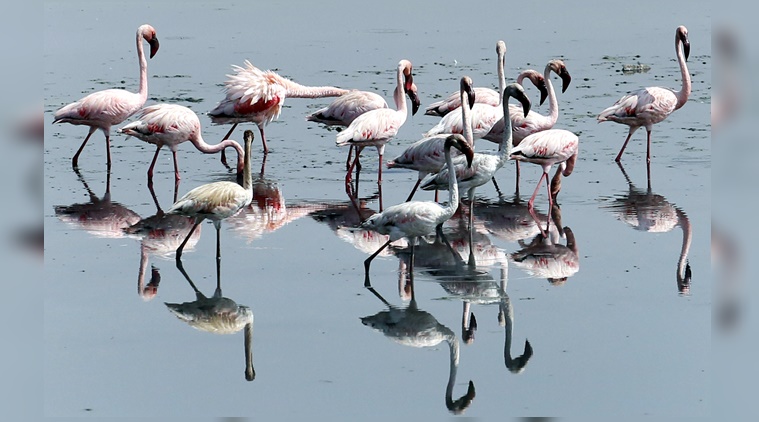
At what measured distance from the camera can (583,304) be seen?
8.09 m

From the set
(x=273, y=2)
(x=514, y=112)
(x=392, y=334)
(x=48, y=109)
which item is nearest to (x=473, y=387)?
(x=392, y=334)

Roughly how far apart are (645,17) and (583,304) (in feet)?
63.2

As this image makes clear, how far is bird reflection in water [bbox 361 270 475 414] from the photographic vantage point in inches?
283

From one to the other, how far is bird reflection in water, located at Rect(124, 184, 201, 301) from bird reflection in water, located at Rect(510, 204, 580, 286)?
2.86 m

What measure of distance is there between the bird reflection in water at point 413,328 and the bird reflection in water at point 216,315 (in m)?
0.82

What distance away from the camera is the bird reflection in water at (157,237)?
8.65 meters

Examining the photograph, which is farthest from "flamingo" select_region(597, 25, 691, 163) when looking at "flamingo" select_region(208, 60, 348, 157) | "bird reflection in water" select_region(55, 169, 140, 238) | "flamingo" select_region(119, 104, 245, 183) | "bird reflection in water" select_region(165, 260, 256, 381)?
"bird reflection in water" select_region(165, 260, 256, 381)

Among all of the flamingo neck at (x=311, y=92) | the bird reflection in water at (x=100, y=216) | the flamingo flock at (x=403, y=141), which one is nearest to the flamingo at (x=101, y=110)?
the flamingo flock at (x=403, y=141)

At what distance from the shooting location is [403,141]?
1447cm

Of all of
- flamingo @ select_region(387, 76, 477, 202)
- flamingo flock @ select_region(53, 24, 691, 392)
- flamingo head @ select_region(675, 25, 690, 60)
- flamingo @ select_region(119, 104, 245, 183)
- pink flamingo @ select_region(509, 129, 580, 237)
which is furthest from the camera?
flamingo head @ select_region(675, 25, 690, 60)

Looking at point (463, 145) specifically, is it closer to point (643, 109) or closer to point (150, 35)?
point (643, 109)

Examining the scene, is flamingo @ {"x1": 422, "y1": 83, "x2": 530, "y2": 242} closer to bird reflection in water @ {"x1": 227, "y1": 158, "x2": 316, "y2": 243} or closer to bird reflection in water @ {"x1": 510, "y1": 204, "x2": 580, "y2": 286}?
bird reflection in water @ {"x1": 510, "y1": 204, "x2": 580, "y2": 286}

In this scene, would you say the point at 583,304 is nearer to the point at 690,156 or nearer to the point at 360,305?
the point at 360,305

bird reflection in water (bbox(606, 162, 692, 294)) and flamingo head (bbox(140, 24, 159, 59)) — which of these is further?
flamingo head (bbox(140, 24, 159, 59))
